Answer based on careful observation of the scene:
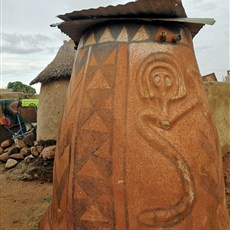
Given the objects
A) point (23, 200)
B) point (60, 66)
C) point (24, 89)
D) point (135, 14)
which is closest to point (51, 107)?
point (60, 66)

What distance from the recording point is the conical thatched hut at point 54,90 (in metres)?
6.00

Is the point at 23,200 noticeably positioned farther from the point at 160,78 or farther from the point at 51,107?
the point at 160,78

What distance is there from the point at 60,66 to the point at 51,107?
94 centimetres

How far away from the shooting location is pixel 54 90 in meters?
6.11

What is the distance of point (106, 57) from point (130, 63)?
17cm

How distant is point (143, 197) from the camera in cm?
156

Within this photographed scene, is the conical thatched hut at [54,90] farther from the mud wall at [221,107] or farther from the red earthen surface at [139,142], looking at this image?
the red earthen surface at [139,142]

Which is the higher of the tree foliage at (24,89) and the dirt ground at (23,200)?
the tree foliage at (24,89)

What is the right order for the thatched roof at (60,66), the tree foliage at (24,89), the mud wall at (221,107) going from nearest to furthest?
the mud wall at (221,107), the thatched roof at (60,66), the tree foliage at (24,89)

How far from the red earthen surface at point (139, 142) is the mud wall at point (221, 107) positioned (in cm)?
300

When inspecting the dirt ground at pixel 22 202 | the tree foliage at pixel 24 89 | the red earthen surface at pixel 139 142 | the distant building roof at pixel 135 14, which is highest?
the tree foliage at pixel 24 89

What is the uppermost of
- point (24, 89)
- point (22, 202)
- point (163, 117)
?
point (24, 89)

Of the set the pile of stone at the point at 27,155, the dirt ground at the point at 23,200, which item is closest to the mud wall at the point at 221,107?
the dirt ground at the point at 23,200

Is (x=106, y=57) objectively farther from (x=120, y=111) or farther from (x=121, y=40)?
(x=120, y=111)
